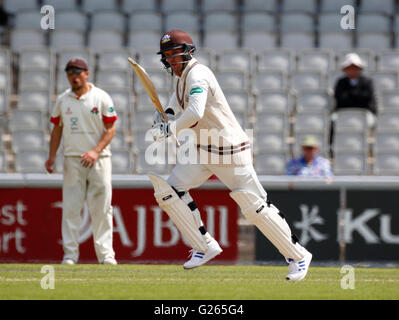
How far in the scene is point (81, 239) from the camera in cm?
903

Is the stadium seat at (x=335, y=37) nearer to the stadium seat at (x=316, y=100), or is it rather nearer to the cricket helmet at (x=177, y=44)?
the stadium seat at (x=316, y=100)

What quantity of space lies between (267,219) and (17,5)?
8.77m

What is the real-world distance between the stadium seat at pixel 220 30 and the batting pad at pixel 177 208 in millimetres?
7186

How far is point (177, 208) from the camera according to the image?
20.9ft

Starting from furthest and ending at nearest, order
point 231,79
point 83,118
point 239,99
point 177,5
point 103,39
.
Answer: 1. point 177,5
2. point 103,39
3. point 231,79
4. point 239,99
5. point 83,118

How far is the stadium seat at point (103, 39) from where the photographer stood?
1328 cm

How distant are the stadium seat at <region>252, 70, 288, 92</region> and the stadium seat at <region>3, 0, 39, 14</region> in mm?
3794

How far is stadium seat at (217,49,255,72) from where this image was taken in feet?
41.5

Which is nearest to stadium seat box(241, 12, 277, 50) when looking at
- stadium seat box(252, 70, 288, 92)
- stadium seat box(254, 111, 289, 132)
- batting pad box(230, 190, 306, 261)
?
stadium seat box(252, 70, 288, 92)

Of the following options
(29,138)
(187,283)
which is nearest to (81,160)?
(187,283)

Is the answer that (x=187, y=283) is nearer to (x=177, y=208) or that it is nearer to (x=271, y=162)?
(x=177, y=208)
